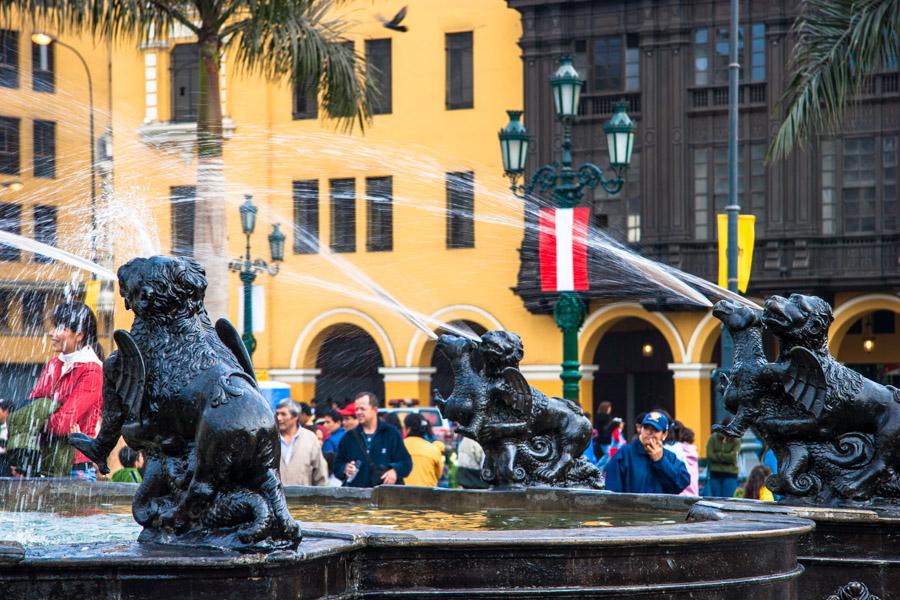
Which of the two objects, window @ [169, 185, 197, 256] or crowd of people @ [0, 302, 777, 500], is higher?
window @ [169, 185, 197, 256]

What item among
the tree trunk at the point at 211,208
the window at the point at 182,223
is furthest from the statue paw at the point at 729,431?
the window at the point at 182,223

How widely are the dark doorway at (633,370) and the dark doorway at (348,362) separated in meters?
5.29

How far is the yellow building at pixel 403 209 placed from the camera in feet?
117

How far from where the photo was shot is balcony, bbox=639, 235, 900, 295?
33125 millimetres

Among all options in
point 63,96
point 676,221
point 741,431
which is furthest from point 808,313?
point 63,96

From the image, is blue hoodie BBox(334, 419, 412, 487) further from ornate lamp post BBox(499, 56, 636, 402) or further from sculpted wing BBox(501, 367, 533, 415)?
ornate lamp post BBox(499, 56, 636, 402)

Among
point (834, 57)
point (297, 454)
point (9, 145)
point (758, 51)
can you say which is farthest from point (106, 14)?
point (9, 145)

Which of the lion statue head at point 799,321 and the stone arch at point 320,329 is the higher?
the lion statue head at point 799,321

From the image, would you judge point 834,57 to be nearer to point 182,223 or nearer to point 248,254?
point 248,254

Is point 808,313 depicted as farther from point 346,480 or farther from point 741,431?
point 346,480

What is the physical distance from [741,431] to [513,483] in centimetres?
183

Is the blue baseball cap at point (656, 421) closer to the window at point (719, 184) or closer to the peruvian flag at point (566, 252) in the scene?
the peruvian flag at point (566, 252)

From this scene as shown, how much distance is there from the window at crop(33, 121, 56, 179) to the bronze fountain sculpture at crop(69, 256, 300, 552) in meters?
32.3

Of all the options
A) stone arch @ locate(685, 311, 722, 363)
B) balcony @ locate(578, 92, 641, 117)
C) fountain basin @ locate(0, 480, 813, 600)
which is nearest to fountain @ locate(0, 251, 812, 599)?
fountain basin @ locate(0, 480, 813, 600)
